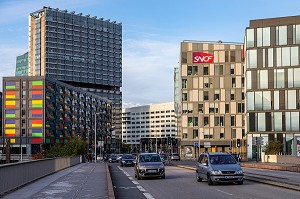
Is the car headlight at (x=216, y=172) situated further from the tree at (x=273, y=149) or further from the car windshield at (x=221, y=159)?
the tree at (x=273, y=149)

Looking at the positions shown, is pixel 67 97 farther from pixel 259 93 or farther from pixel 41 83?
pixel 259 93

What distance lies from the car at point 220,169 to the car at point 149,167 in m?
3.94

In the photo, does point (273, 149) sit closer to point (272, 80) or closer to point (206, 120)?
point (272, 80)

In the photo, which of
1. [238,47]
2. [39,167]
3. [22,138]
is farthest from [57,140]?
[39,167]

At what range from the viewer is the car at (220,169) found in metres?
22.6

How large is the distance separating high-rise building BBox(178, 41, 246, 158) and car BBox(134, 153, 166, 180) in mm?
84754

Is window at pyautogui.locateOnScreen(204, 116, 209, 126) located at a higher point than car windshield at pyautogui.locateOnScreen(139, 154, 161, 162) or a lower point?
higher

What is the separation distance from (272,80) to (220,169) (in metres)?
62.4

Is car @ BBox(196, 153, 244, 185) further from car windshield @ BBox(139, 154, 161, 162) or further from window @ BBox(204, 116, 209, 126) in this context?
window @ BBox(204, 116, 209, 126)

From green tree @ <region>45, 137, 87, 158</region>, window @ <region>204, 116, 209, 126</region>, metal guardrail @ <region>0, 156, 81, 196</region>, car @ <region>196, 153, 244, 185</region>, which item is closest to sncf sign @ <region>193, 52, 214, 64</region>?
window @ <region>204, 116, 209, 126</region>

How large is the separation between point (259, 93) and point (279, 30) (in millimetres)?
10647

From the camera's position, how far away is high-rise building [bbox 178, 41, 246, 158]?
373 ft

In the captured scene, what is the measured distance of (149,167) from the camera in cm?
2828

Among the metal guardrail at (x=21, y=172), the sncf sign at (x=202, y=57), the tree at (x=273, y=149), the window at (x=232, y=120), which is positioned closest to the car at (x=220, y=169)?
the metal guardrail at (x=21, y=172)
